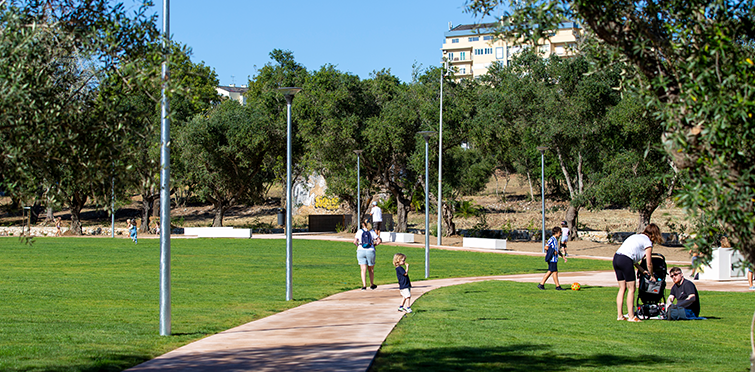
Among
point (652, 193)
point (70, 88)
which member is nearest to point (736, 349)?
point (70, 88)

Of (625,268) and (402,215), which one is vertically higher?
(402,215)

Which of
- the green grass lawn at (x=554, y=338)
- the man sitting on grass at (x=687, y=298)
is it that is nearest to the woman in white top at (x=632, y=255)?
the green grass lawn at (x=554, y=338)

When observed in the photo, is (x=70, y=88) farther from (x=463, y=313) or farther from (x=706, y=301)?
(x=706, y=301)

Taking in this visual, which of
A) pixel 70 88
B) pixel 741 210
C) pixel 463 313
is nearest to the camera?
pixel 741 210

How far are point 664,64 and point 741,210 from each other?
149 cm

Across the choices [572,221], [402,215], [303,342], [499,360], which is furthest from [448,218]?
[499,360]

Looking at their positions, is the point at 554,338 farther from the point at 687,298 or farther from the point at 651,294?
the point at 687,298

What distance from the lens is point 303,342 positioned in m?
9.74

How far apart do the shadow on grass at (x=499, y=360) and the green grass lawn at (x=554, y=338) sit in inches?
0.5

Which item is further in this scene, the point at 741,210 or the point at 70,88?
the point at 70,88

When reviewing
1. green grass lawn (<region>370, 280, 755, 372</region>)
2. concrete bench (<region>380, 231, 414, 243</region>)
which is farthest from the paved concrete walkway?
concrete bench (<region>380, 231, 414, 243</region>)

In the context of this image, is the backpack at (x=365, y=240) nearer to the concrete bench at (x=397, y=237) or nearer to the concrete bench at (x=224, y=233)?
the concrete bench at (x=397, y=237)

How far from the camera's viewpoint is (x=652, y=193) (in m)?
37.1

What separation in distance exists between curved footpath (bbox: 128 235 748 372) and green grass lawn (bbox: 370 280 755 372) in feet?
1.27
